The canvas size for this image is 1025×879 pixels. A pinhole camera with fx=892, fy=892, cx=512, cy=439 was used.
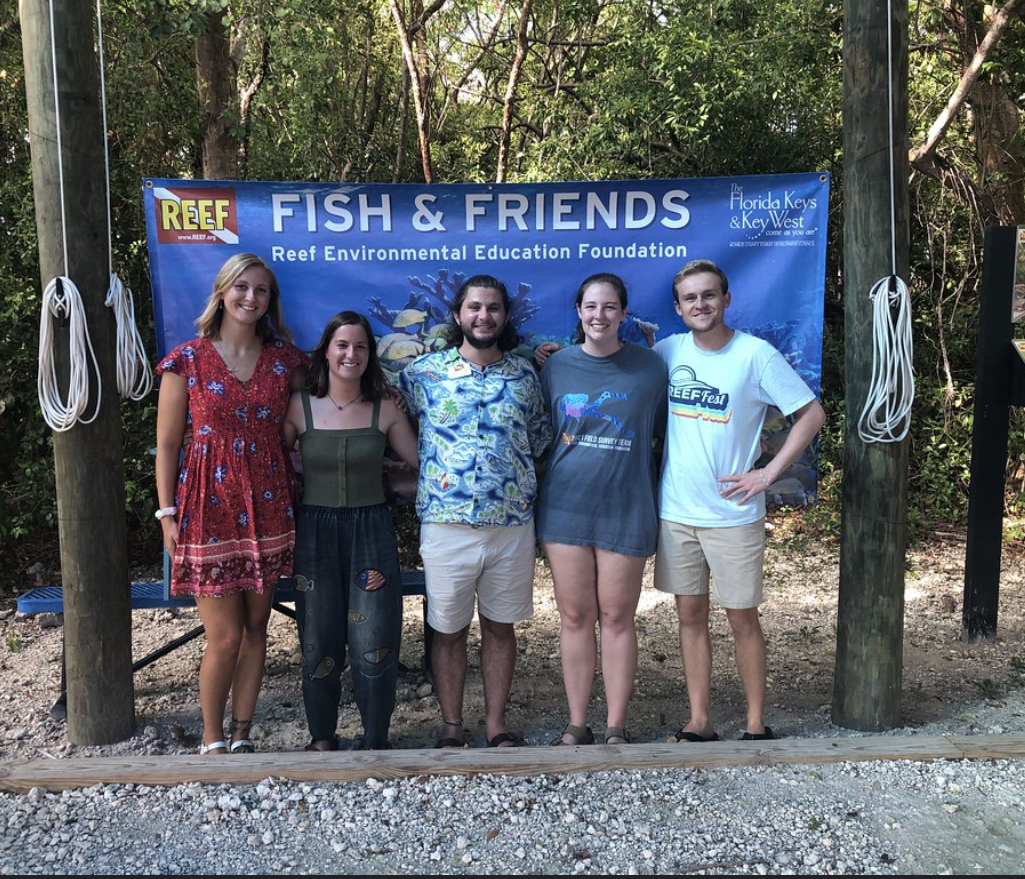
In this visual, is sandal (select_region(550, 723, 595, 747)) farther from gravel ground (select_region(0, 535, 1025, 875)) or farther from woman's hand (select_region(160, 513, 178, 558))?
woman's hand (select_region(160, 513, 178, 558))

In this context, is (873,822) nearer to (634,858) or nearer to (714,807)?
(714,807)

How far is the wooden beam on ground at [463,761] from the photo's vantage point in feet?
10.3

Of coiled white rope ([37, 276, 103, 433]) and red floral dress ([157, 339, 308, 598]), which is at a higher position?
coiled white rope ([37, 276, 103, 433])

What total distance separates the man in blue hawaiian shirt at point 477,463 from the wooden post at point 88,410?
1227 millimetres

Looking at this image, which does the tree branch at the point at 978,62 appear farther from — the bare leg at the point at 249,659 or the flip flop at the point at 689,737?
the bare leg at the point at 249,659

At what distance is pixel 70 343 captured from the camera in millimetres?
3396

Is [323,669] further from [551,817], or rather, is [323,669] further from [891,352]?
[891,352]

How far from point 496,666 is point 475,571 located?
0.46 m

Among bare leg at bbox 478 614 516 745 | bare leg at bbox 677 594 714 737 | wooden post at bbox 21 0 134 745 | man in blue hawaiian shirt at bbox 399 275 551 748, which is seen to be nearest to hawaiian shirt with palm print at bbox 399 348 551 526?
man in blue hawaiian shirt at bbox 399 275 551 748

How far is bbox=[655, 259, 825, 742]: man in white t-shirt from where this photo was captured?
3365 mm

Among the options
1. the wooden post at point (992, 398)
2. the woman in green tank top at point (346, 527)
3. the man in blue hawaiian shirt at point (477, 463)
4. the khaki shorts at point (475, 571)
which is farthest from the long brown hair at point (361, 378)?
the wooden post at point (992, 398)

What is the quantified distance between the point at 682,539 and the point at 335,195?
2150mm

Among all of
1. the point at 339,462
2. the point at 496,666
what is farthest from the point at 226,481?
the point at 496,666

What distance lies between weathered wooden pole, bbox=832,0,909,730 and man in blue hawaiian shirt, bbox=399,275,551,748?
133 cm
